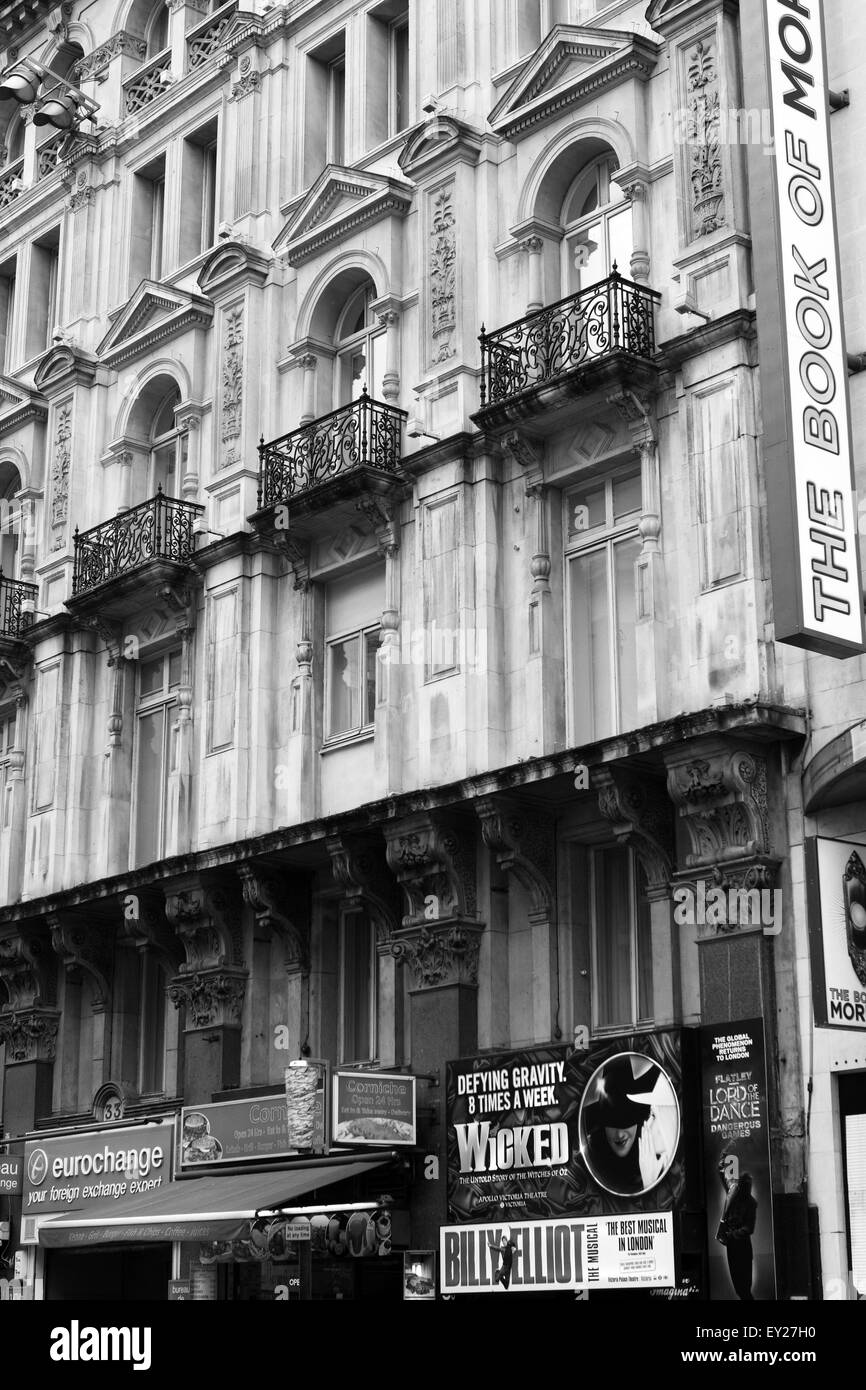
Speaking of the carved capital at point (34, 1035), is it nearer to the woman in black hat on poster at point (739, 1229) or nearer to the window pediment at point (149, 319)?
the window pediment at point (149, 319)

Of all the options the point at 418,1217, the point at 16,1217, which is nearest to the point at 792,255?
the point at 418,1217

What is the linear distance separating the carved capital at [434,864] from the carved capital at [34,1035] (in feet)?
29.1

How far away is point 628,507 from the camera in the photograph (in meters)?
21.0

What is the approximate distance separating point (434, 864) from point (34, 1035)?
9.84 m

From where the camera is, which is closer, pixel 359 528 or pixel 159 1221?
pixel 159 1221

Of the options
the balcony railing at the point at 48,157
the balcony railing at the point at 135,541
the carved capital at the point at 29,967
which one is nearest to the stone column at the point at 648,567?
the balcony railing at the point at 135,541

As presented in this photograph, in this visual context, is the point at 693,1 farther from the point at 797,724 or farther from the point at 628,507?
the point at 797,724

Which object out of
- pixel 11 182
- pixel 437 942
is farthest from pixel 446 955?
pixel 11 182

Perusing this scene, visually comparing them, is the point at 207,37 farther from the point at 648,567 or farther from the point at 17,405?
the point at 648,567

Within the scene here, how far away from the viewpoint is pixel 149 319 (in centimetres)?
2966

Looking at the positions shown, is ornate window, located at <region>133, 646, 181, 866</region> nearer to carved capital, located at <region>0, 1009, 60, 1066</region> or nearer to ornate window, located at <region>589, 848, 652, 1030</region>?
carved capital, located at <region>0, 1009, 60, 1066</region>

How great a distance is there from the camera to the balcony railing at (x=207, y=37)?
2980cm

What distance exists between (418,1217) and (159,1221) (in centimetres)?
299

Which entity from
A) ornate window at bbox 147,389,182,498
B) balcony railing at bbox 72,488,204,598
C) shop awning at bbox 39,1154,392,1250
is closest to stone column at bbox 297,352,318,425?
balcony railing at bbox 72,488,204,598
